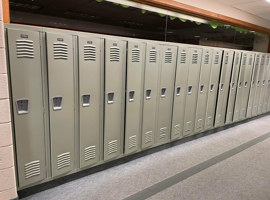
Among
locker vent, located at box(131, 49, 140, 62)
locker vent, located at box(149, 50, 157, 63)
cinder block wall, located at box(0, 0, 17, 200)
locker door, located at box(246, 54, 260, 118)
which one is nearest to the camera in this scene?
cinder block wall, located at box(0, 0, 17, 200)

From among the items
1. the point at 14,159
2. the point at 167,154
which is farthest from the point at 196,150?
the point at 14,159

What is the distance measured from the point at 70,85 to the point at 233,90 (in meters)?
3.76

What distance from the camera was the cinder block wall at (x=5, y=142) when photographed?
5.30 feet

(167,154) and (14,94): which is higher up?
(14,94)

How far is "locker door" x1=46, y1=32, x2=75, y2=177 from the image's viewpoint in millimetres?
1934

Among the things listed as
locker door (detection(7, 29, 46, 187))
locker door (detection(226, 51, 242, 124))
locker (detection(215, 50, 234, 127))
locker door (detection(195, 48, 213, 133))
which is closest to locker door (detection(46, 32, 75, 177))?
locker door (detection(7, 29, 46, 187))

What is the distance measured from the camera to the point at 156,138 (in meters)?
3.12

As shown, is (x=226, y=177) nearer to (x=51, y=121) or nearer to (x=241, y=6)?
(x=51, y=121)

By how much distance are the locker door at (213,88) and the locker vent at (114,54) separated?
7.04ft

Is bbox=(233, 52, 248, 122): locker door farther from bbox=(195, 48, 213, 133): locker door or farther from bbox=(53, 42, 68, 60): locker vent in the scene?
bbox=(53, 42, 68, 60): locker vent

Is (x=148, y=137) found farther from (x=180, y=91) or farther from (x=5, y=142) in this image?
(x=5, y=142)

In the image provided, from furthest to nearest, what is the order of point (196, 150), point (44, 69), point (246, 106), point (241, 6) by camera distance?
point (246, 106), point (241, 6), point (196, 150), point (44, 69)

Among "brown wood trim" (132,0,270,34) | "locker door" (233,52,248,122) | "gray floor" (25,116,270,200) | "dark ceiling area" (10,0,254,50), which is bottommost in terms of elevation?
"gray floor" (25,116,270,200)

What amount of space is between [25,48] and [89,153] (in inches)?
55.4
